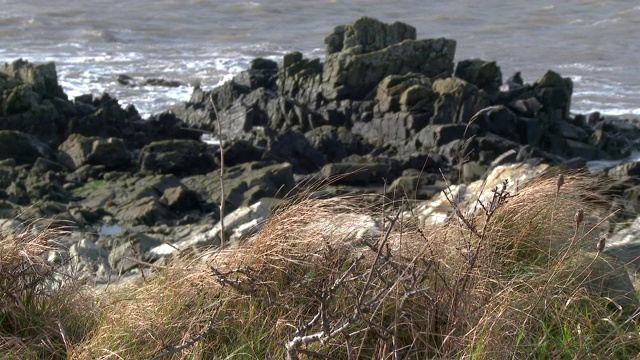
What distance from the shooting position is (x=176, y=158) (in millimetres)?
17234

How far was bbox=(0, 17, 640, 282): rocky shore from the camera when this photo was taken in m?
15.1

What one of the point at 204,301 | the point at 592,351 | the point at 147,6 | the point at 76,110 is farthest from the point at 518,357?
the point at 147,6

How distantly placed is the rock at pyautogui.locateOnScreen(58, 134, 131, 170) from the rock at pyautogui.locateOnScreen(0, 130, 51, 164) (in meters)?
0.42

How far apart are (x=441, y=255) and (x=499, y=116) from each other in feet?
48.9

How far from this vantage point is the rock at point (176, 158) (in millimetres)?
17031

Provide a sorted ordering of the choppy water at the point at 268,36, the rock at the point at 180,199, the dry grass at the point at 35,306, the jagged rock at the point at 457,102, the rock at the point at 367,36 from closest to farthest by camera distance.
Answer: the dry grass at the point at 35,306
the rock at the point at 180,199
the jagged rock at the point at 457,102
the rock at the point at 367,36
the choppy water at the point at 268,36

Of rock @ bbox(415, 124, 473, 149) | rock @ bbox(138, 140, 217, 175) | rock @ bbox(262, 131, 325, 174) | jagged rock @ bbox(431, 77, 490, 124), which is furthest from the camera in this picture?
jagged rock @ bbox(431, 77, 490, 124)

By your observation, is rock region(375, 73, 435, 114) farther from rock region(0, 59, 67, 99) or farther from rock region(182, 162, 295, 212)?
rock region(0, 59, 67, 99)

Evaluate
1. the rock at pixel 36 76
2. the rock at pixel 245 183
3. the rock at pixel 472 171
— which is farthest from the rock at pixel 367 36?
the rock at pixel 245 183

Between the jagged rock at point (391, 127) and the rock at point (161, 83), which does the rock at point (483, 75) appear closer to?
the jagged rock at point (391, 127)

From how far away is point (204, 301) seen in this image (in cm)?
438

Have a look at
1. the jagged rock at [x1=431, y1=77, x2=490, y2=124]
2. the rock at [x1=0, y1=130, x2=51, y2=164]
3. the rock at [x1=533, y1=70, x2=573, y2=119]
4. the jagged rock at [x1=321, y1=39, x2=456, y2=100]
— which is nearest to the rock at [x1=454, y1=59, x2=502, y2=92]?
the jagged rock at [x1=321, y1=39, x2=456, y2=100]

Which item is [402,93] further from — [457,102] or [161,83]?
[161,83]

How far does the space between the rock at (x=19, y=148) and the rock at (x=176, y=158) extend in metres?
1.72
